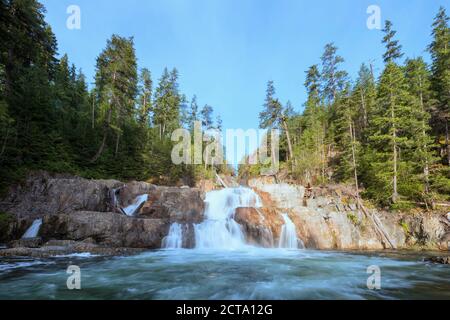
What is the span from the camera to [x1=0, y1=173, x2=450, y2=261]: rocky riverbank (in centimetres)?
1283

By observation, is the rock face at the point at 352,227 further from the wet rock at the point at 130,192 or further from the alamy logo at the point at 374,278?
the wet rock at the point at 130,192

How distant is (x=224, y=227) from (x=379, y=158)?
584 inches

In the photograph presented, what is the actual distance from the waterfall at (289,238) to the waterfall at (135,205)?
32.8ft

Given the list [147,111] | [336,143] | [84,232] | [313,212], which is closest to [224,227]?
[313,212]

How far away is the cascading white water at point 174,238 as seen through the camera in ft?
45.1

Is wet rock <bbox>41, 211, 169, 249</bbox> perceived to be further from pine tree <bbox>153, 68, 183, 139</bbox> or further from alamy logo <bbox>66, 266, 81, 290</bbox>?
pine tree <bbox>153, 68, 183, 139</bbox>

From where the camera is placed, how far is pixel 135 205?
1672 cm

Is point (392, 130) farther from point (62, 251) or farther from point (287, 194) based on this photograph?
point (62, 251)

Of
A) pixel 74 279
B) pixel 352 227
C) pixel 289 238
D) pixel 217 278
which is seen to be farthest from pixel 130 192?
pixel 352 227

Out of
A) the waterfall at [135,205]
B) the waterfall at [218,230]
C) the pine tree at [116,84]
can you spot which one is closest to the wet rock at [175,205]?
the waterfall at [135,205]

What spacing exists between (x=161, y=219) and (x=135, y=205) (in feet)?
11.0
